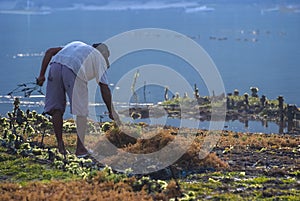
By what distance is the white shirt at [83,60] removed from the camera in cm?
1214

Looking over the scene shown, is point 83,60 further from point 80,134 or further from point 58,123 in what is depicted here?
point 80,134

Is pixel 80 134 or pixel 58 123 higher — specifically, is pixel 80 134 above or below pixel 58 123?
below

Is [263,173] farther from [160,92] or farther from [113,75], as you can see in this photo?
[113,75]

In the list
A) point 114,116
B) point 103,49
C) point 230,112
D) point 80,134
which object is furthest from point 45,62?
point 230,112

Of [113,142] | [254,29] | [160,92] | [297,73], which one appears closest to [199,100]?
[160,92]

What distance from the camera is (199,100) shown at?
4041 cm

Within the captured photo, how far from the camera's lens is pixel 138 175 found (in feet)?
35.3

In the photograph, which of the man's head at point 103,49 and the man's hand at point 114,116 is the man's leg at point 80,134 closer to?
the man's hand at point 114,116

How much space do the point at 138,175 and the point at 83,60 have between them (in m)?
2.49

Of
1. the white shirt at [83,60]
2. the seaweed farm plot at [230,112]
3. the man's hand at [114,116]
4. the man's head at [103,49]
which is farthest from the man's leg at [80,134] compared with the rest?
the seaweed farm plot at [230,112]

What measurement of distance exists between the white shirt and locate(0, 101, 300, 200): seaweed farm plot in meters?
1.34

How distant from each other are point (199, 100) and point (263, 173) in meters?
28.9

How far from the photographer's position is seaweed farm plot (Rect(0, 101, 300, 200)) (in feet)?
32.1

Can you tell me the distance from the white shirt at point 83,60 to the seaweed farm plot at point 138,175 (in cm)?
134
